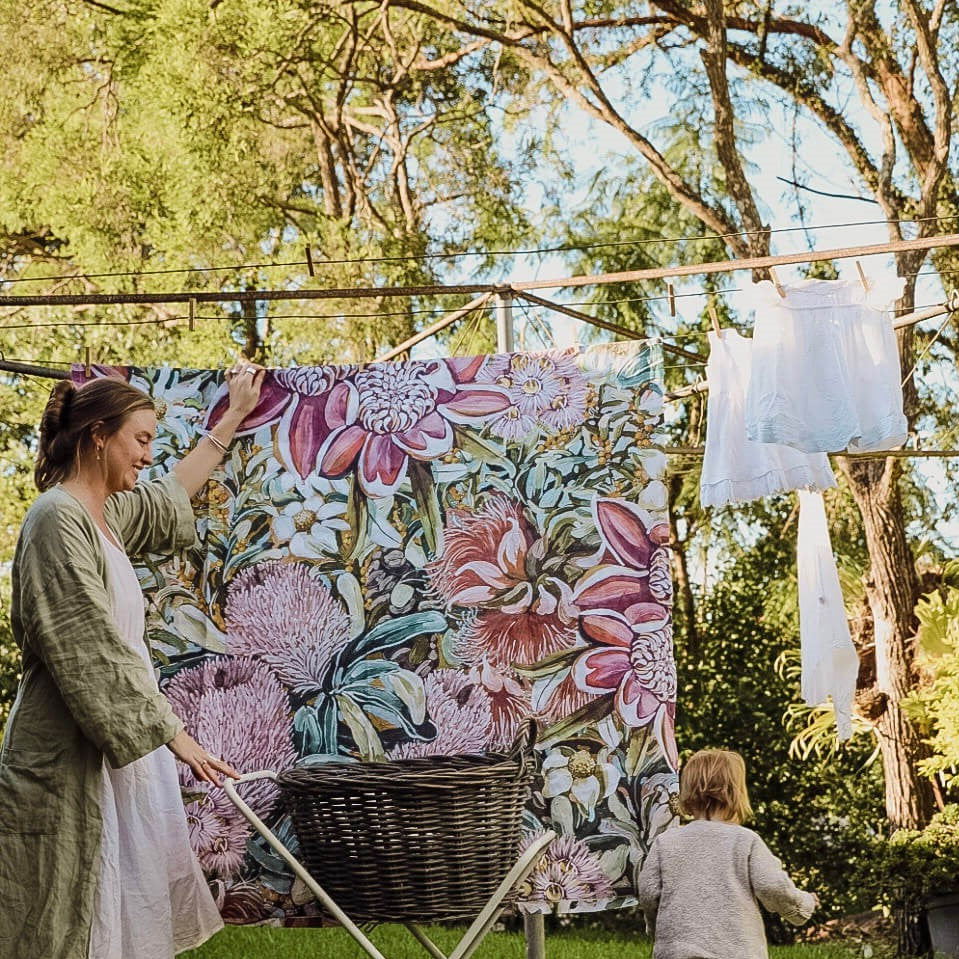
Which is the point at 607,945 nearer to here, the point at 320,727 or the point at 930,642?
the point at 930,642

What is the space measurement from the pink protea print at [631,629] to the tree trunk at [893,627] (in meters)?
3.88

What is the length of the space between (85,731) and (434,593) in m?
1.15

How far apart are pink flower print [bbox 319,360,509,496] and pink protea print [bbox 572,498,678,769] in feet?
1.75

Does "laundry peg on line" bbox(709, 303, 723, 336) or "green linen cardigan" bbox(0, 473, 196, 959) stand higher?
"laundry peg on line" bbox(709, 303, 723, 336)

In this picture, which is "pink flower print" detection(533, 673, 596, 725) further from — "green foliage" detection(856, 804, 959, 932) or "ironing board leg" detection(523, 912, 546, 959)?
"green foliage" detection(856, 804, 959, 932)

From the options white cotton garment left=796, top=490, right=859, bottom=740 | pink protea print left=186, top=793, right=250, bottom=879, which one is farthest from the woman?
white cotton garment left=796, top=490, right=859, bottom=740

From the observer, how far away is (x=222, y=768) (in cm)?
306

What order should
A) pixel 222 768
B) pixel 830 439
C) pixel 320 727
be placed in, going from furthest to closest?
pixel 830 439
pixel 320 727
pixel 222 768

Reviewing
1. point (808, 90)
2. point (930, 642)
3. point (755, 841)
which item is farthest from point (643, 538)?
point (808, 90)

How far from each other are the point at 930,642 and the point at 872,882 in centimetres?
127

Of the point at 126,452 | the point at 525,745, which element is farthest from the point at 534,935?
the point at 126,452

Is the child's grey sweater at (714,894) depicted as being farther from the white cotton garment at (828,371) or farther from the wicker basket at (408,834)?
the white cotton garment at (828,371)

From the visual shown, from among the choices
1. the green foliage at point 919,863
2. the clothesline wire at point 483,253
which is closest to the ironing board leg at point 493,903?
the clothesline wire at point 483,253

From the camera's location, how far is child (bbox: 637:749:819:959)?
331 centimetres
